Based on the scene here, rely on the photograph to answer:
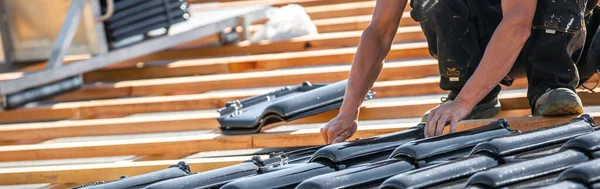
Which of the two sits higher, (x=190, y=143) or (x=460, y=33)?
(x=460, y=33)

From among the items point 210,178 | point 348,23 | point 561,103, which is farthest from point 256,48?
point 210,178

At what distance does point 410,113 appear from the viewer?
364 cm

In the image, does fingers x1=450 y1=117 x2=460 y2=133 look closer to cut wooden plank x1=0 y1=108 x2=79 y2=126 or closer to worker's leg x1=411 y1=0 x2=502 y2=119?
worker's leg x1=411 y1=0 x2=502 y2=119

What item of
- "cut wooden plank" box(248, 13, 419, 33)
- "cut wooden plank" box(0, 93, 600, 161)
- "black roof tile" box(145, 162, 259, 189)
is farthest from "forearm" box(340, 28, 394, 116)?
"cut wooden plank" box(248, 13, 419, 33)

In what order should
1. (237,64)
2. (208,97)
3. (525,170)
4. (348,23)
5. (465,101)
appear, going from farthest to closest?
(348,23) < (237,64) < (208,97) < (465,101) < (525,170)

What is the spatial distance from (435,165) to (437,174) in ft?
0.26

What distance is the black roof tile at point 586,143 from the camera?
210cm

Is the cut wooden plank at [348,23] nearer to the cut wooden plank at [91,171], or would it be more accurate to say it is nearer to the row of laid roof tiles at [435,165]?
the cut wooden plank at [91,171]

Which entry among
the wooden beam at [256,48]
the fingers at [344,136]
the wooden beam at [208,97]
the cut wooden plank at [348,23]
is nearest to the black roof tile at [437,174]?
the fingers at [344,136]

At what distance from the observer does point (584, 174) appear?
1.87 metres

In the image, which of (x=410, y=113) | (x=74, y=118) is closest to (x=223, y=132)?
(x=410, y=113)

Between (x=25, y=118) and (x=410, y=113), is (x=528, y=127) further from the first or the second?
(x=25, y=118)

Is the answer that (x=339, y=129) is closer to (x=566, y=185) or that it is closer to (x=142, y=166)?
(x=142, y=166)

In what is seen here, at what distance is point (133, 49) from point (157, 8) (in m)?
0.25
